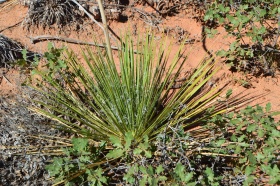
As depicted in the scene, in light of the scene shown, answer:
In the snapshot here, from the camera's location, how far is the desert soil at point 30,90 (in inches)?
129

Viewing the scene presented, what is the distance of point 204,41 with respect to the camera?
4695mm

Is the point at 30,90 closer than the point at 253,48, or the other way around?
the point at 30,90

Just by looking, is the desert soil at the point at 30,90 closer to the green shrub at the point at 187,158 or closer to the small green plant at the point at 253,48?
the small green plant at the point at 253,48

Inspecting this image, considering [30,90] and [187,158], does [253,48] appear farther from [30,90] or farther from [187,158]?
[30,90]

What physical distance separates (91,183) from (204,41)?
2483mm

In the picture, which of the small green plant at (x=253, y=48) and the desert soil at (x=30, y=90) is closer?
the desert soil at (x=30, y=90)

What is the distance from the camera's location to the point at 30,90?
12.8ft

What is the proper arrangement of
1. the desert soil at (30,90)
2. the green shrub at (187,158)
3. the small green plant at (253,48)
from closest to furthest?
the green shrub at (187,158)
the desert soil at (30,90)
the small green plant at (253,48)

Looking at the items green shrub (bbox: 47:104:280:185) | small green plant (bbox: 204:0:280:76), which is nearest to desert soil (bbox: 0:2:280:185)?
small green plant (bbox: 204:0:280:76)

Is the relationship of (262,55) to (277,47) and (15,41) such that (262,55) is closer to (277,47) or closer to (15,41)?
(277,47)

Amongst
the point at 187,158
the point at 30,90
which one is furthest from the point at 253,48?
the point at 30,90

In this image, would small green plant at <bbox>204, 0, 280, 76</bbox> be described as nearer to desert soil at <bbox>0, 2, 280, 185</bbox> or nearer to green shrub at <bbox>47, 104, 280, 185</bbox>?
desert soil at <bbox>0, 2, 280, 185</bbox>

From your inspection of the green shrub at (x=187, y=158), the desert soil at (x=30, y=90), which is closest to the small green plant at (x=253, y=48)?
the desert soil at (x=30, y=90)

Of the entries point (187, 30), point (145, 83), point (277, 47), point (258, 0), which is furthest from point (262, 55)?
point (145, 83)
